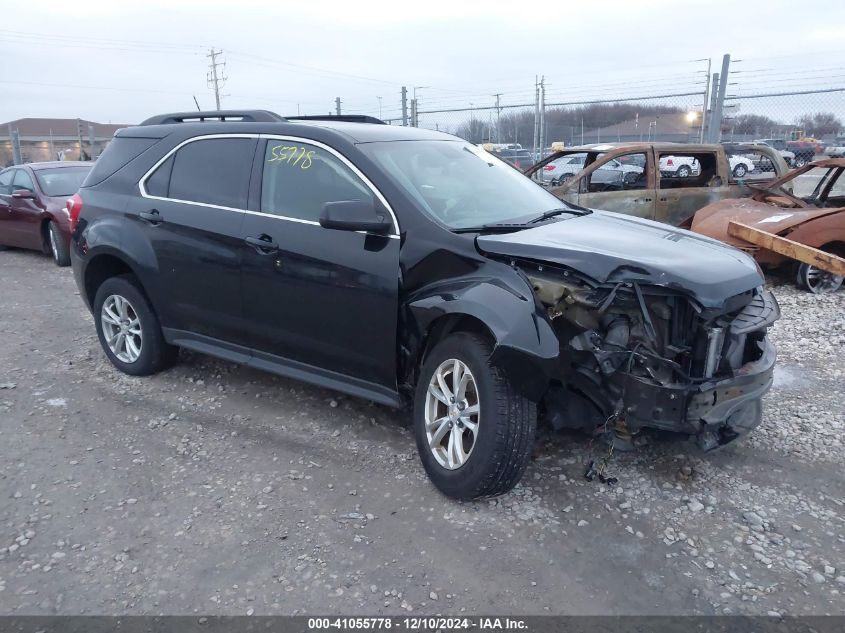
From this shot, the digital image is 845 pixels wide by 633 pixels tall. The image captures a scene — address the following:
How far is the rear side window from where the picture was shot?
16.5ft

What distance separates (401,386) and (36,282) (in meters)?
7.26

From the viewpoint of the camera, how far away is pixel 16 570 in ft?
9.85

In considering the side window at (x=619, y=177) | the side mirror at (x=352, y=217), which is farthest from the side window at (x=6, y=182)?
the side mirror at (x=352, y=217)

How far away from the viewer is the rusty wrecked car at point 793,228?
22.9ft

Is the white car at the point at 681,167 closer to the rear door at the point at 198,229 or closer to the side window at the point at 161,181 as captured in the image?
the rear door at the point at 198,229

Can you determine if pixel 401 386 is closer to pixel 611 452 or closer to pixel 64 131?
pixel 611 452

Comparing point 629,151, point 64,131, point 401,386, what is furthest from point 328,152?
point 64,131

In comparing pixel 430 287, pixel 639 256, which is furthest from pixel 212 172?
pixel 639 256

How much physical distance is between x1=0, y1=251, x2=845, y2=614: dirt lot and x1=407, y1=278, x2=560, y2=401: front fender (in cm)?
76

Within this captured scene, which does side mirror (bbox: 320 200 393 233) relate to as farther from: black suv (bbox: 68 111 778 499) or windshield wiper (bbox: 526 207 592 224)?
windshield wiper (bbox: 526 207 592 224)

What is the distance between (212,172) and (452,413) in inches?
93.3

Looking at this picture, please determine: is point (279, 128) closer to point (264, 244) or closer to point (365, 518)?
point (264, 244)

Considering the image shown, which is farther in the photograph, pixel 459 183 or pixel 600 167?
pixel 600 167

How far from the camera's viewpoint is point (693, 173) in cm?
959
